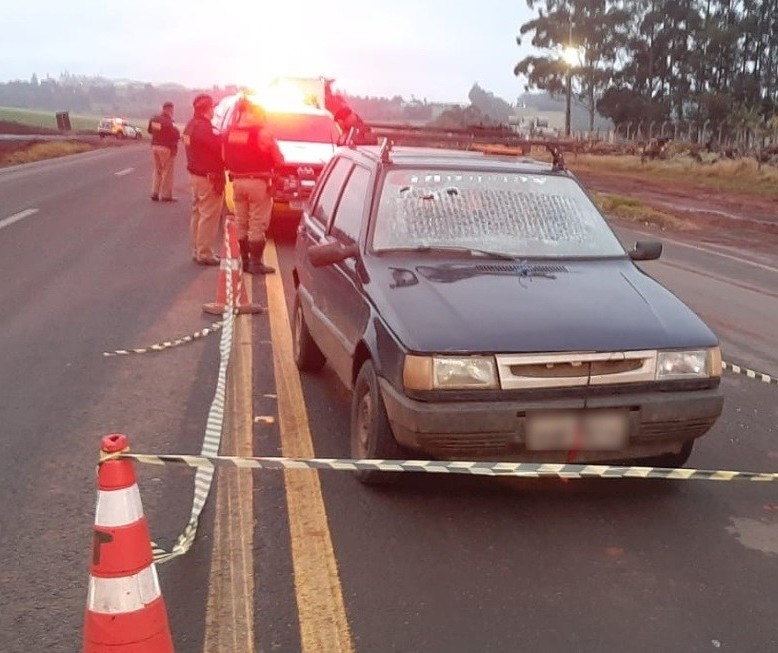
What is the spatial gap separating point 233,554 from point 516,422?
1.29 m

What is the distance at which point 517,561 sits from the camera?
3.89 meters

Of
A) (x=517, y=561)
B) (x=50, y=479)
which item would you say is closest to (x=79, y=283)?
(x=50, y=479)

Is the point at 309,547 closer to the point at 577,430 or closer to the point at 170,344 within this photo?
the point at 577,430

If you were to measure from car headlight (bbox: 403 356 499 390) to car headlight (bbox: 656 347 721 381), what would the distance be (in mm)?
773

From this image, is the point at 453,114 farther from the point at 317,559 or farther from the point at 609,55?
the point at 317,559

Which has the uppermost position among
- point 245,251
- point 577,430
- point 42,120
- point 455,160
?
point 455,160

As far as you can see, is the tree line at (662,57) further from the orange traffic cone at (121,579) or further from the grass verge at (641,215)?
the orange traffic cone at (121,579)

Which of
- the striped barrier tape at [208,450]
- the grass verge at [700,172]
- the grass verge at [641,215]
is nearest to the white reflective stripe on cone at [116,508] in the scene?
the striped barrier tape at [208,450]

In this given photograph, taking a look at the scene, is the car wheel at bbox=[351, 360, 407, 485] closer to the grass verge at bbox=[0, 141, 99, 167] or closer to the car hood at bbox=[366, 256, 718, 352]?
the car hood at bbox=[366, 256, 718, 352]

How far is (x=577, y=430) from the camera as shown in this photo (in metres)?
4.12

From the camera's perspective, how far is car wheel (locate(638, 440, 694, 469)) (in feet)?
15.4

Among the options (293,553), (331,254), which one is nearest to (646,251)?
(331,254)

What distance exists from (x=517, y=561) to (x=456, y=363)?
2.80ft

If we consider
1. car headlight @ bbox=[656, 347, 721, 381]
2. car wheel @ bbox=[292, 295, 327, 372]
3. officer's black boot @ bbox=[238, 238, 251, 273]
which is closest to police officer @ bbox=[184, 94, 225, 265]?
officer's black boot @ bbox=[238, 238, 251, 273]
